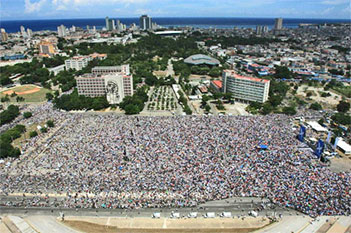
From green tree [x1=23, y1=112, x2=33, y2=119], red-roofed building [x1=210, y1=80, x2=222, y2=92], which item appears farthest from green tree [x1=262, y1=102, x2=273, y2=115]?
green tree [x1=23, y1=112, x2=33, y2=119]

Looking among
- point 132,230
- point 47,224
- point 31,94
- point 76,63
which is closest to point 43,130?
point 47,224

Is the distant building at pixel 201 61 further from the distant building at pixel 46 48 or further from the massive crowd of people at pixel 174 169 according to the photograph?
the distant building at pixel 46 48

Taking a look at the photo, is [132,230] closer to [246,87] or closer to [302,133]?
[302,133]

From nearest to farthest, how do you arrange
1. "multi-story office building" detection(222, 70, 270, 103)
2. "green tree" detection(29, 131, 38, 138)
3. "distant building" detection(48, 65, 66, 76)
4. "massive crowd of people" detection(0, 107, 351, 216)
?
"massive crowd of people" detection(0, 107, 351, 216) → "green tree" detection(29, 131, 38, 138) → "multi-story office building" detection(222, 70, 270, 103) → "distant building" detection(48, 65, 66, 76)

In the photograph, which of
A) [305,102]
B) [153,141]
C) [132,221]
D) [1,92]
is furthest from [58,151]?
[305,102]

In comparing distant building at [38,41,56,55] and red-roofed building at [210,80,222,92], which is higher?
distant building at [38,41,56,55]

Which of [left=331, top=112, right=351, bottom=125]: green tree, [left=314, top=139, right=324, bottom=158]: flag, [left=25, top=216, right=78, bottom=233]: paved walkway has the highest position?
[left=314, top=139, right=324, bottom=158]: flag

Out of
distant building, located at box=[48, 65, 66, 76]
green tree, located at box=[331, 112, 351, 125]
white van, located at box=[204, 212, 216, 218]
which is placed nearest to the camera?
white van, located at box=[204, 212, 216, 218]

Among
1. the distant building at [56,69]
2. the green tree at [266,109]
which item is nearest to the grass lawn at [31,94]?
the distant building at [56,69]

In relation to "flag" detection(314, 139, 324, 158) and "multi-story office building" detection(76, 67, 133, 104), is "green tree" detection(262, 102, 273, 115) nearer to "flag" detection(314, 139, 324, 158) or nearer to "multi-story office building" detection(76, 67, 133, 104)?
"flag" detection(314, 139, 324, 158)
